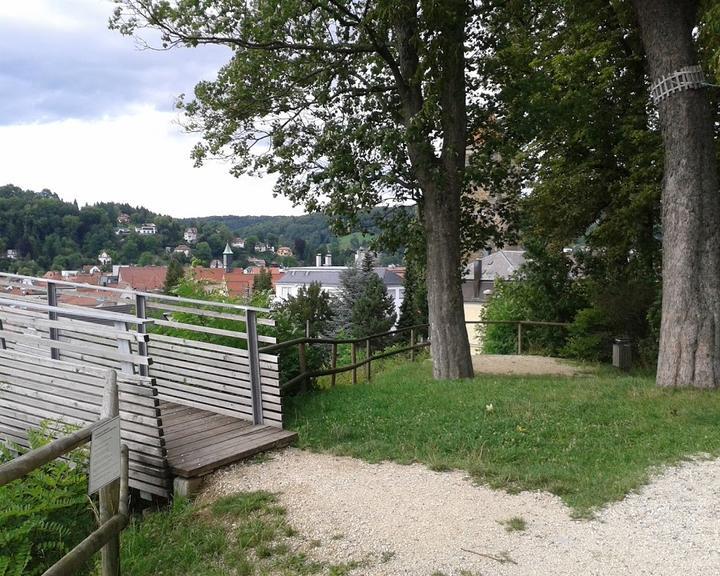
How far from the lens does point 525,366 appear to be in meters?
14.6

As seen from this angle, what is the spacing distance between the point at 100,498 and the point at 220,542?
3.34 ft

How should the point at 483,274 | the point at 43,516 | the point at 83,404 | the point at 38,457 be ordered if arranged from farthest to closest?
the point at 483,274, the point at 83,404, the point at 43,516, the point at 38,457

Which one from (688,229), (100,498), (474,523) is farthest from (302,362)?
(688,229)

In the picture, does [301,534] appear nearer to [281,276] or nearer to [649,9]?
[649,9]

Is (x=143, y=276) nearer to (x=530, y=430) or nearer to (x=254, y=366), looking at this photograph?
(x=254, y=366)

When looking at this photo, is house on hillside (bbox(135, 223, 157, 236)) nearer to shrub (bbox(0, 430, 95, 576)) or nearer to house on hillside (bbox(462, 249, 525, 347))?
house on hillside (bbox(462, 249, 525, 347))

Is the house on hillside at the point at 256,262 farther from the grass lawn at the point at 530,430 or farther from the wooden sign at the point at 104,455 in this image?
the wooden sign at the point at 104,455

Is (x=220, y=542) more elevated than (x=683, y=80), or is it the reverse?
(x=683, y=80)

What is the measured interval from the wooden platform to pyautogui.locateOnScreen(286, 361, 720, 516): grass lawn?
15.6 inches

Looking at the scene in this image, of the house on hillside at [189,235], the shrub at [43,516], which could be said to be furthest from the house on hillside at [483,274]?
the house on hillside at [189,235]

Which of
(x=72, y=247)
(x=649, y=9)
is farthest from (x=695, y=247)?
(x=72, y=247)

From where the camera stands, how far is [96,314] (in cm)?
531

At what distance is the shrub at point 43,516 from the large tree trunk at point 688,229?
313 inches

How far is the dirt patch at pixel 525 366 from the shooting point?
43.8 feet
